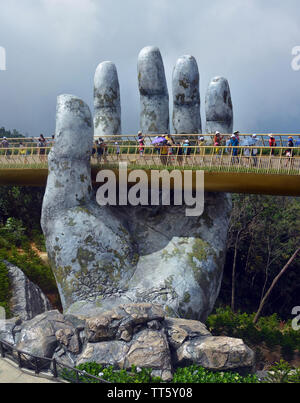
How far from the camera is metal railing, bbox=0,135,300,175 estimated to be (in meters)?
15.3

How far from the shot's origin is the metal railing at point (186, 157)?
15258 millimetres

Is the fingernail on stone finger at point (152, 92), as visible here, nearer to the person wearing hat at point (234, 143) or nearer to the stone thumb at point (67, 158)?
the stone thumb at point (67, 158)

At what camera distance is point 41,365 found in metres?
12.5

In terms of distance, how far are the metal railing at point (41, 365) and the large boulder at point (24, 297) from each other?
5.03 metres

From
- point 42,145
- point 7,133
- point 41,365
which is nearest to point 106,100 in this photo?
point 42,145

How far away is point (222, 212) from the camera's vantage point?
18.3m

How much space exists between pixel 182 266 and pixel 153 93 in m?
8.80

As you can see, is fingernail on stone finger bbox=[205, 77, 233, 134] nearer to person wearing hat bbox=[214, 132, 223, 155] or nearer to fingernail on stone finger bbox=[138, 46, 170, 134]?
fingernail on stone finger bbox=[138, 46, 170, 134]

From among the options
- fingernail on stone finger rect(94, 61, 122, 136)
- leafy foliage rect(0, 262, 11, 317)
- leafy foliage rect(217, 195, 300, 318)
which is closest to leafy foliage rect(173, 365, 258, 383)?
leafy foliage rect(0, 262, 11, 317)

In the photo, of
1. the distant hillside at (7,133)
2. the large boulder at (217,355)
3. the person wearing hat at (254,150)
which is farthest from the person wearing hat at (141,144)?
the distant hillside at (7,133)

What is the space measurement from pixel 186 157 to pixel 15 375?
377 inches

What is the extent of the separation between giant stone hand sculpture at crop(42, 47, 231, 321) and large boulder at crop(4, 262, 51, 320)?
222cm

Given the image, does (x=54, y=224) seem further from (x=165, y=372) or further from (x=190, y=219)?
(x=165, y=372)

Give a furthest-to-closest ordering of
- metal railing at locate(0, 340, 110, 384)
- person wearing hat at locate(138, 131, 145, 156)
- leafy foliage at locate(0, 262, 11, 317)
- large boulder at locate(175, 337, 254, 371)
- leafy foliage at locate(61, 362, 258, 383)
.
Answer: leafy foliage at locate(0, 262, 11, 317) < person wearing hat at locate(138, 131, 145, 156) < large boulder at locate(175, 337, 254, 371) < leafy foliage at locate(61, 362, 258, 383) < metal railing at locate(0, 340, 110, 384)
